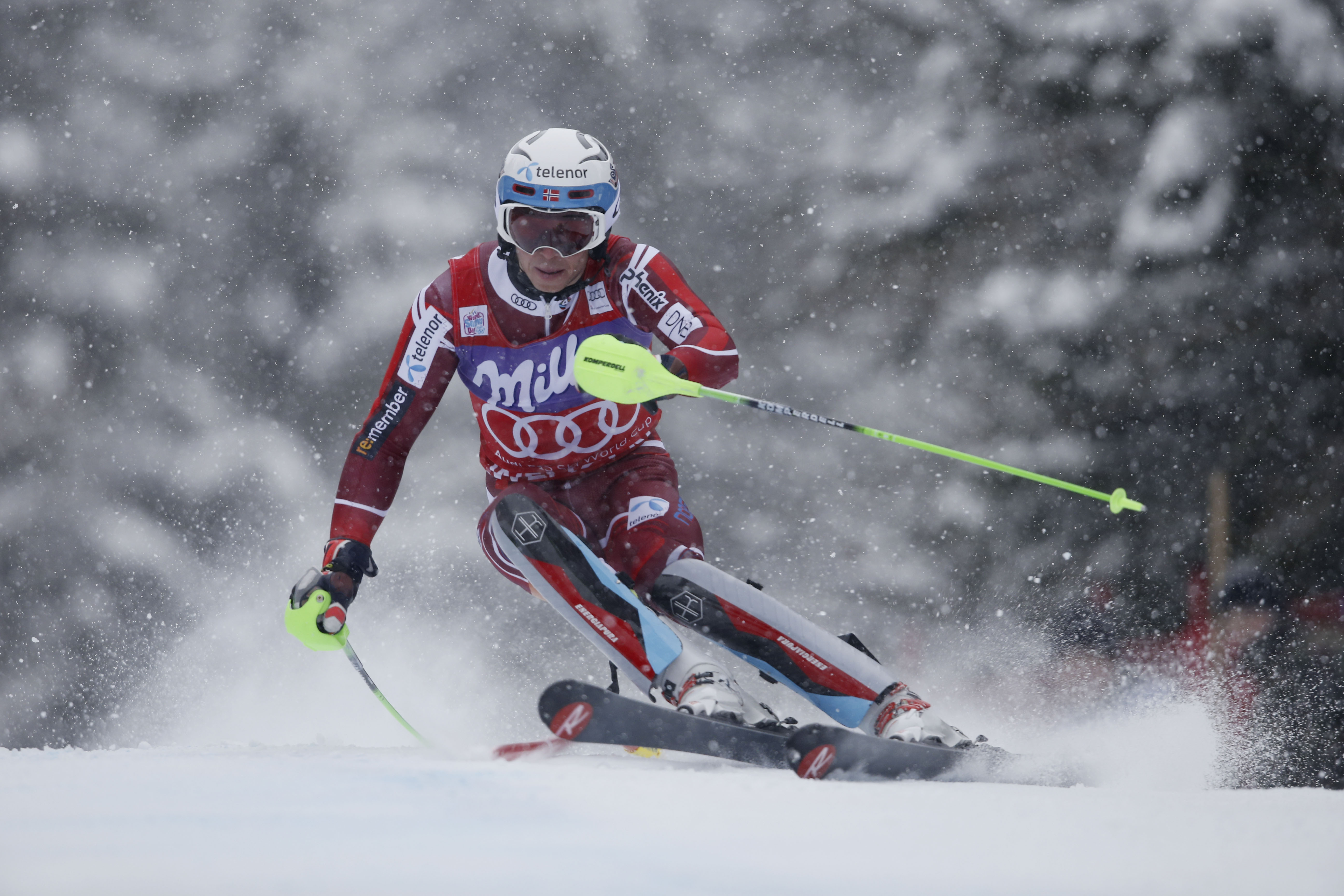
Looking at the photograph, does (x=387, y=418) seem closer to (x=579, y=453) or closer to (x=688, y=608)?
(x=579, y=453)

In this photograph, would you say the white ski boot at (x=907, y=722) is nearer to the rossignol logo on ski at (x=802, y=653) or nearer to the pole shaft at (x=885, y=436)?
the rossignol logo on ski at (x=802, y=653)

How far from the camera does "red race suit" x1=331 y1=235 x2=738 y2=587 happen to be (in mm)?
3004

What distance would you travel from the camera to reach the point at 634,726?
7.95ft

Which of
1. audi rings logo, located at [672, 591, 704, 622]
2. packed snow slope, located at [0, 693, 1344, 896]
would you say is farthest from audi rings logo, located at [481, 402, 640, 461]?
packed snow slope, located at [0, 693, 1344, 896]

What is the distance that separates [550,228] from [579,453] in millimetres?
644

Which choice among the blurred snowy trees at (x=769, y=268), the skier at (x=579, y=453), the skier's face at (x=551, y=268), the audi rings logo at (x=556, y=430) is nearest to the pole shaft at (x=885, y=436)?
the skier at (x=579, y=453)

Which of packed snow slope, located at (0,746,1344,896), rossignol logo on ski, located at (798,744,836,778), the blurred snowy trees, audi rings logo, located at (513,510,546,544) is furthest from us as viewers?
the blurred snowy trees

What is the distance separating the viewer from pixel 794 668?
2760mm

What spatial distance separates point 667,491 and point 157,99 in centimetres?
648

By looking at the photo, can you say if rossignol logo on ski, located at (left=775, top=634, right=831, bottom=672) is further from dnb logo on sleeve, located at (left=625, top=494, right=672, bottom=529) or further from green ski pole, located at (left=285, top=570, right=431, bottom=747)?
green ski pole, located at (left=285, top=570, right=431, bottom=747)

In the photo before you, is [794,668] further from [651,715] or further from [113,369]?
[113,369]

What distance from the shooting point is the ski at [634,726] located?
2.38m

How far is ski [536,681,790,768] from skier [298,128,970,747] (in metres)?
0.14

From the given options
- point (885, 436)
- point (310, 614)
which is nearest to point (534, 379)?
point (310, 614)
